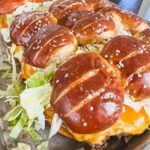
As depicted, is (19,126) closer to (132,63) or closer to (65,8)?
(132,63)

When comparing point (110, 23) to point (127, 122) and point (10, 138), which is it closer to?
point (127, 122)

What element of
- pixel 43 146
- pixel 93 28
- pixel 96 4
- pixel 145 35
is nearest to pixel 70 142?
pixel 43 146

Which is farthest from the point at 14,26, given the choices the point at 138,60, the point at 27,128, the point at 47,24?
the point at 138,60

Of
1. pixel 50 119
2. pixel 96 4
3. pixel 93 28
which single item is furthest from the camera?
pixel 96 4

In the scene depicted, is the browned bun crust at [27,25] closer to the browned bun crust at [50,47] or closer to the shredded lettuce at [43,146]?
the browned bun crust at [50,47]

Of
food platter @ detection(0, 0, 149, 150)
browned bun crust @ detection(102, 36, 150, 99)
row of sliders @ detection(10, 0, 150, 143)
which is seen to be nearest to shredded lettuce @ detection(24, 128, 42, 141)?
food platter @ detection(0, 0, 149, 150)

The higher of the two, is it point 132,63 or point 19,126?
point 132,63

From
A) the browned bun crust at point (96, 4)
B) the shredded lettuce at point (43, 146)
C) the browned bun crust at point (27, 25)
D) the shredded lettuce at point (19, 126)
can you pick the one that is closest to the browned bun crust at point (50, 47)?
the browned bun crust at point (27, 25)

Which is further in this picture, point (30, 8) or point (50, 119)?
point (30, 8)
